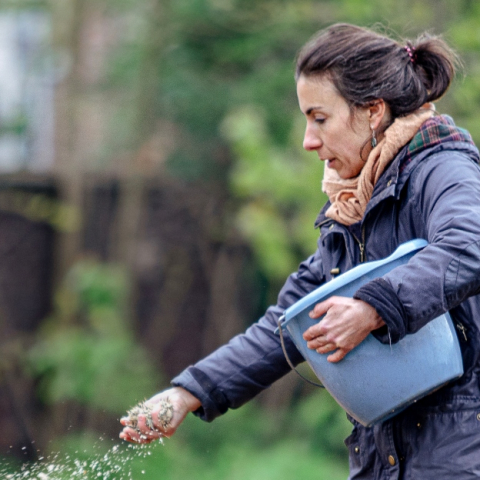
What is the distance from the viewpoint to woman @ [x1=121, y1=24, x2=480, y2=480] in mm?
1825

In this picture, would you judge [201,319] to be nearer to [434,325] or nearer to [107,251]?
[107,251]

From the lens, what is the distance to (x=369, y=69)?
7.48 feet

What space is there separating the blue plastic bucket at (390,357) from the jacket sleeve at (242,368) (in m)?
0.49

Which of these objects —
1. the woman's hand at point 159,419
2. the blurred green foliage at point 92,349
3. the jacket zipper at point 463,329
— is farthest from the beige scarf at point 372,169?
the blurred green foliage at point 92,349

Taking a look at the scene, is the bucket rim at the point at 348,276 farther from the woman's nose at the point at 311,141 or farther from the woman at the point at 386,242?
the woman's nose at the point at 311,141

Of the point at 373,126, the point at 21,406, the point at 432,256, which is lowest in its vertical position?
the point at 21,406

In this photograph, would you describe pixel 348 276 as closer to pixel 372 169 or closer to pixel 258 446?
pixel 372 169

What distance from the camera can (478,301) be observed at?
81.1 inches

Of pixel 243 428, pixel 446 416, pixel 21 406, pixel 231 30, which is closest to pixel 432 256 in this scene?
pixel 446 416

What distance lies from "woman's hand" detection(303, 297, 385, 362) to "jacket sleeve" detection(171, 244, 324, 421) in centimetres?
57

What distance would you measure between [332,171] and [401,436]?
81 cm

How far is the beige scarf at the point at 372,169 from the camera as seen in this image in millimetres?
2197

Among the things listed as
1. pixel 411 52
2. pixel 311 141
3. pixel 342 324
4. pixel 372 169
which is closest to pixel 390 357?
pixel 342 324

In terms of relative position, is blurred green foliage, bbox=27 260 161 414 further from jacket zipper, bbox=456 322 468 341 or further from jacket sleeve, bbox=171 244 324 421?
jacket zipper, bbox=456 322 468 341
